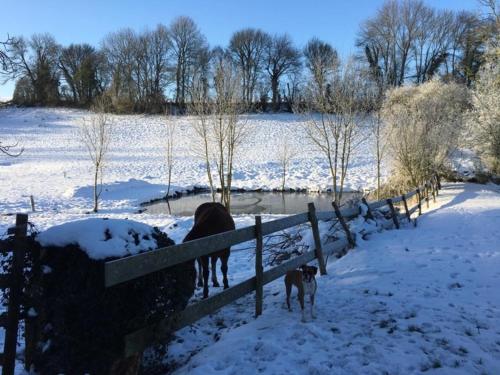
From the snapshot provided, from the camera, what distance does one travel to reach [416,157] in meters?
22.9

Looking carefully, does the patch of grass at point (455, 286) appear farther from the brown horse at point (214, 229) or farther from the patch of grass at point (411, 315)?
the brown horse at point (214, 229)

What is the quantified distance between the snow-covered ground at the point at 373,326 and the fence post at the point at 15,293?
56.9 inches

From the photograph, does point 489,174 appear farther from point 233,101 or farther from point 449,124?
point 233,101

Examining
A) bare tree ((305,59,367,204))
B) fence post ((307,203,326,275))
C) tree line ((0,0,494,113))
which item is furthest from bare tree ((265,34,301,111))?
fence post ((307,203,326,275))

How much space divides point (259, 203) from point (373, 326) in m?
23.9

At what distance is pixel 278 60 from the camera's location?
6238 centimetres

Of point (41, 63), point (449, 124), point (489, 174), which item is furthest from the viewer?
point (41, 63)

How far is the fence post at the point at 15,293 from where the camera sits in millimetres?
3582

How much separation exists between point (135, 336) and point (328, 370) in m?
1.55

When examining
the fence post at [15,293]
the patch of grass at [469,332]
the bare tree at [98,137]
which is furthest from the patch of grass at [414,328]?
the bare tree at [98,137]

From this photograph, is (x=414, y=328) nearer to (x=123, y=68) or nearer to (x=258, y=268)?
(x=258, y=268)

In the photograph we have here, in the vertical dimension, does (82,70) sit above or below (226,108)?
above

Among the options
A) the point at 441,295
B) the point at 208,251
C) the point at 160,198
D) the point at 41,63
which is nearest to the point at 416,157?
the point at 160,198

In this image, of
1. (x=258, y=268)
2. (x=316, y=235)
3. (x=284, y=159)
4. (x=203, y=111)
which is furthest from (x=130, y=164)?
(x=258, y=268)
